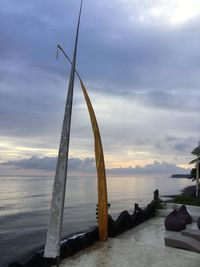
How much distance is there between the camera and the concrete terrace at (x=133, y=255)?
1409 cm

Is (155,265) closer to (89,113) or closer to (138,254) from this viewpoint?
(138,254)

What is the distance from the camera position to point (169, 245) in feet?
55.0

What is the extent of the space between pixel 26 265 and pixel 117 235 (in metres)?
8.04

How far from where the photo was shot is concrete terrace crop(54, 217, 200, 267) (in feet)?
46.2

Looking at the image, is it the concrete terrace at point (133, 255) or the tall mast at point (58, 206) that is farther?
the concrete terrace at point (133, 255)

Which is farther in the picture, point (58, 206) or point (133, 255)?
point (133, 255)

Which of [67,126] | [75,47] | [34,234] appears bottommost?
[34,234]

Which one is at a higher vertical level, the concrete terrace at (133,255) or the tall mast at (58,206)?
the tall mast at (58,206)

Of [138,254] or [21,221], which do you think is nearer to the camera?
[138,254]

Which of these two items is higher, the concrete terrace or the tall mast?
the tall mast

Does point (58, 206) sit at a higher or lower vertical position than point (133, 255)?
higher

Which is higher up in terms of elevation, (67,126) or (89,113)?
(89,113)

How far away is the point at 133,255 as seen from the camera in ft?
50.4

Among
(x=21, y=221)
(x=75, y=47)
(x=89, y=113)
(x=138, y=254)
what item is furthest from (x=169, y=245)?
(x=21, y=221)
